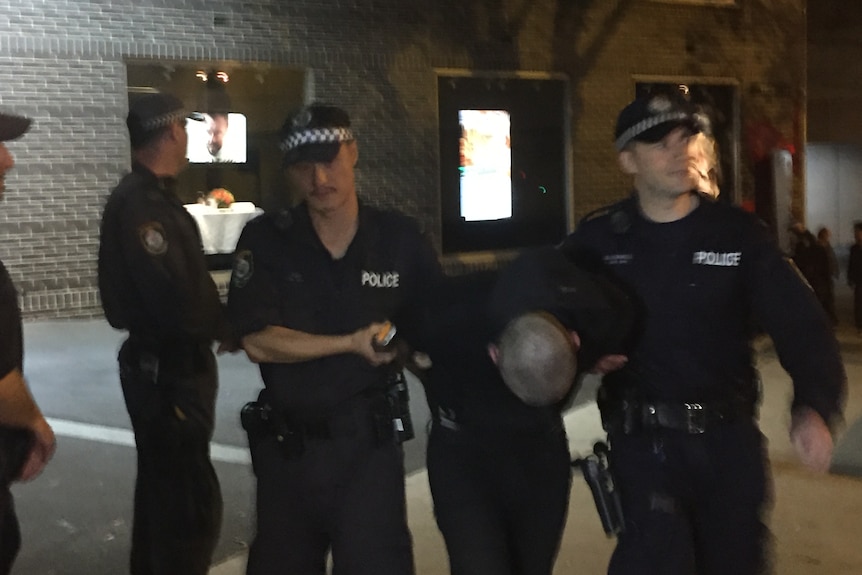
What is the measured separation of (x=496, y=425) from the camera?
3.01 m

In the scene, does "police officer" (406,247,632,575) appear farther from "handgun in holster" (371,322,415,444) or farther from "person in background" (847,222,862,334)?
"person in background" (847,222,862,334)

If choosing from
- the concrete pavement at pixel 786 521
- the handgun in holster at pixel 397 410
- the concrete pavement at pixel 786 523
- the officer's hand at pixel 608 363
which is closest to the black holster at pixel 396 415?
the handgun in holster at pixel 397 410

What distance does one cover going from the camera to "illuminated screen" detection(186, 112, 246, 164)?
44.6 ft

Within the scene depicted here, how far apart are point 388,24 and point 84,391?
7486 millimetres

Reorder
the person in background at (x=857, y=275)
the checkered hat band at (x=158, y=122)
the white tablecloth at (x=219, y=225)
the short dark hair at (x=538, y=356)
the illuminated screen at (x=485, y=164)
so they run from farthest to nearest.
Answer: the illuminated screen at (x=485, y=164)
the white tablecloth at (x=219, y=225)
the person in background at (x=857, y=275)
the checkered hat band at (x=158, y=122)
the short dark hair at (x=538, y=356)

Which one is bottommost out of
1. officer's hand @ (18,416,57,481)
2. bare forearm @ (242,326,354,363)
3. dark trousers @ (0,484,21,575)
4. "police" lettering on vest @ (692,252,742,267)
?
dark trousers @ (0,484,21,575)

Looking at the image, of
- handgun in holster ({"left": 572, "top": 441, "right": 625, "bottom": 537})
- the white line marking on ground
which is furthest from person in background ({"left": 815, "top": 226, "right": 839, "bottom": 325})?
handgun in holster ({"left": 572, "top": 441, "right": 625, "bottom": 537})

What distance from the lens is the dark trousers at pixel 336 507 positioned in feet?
9.95

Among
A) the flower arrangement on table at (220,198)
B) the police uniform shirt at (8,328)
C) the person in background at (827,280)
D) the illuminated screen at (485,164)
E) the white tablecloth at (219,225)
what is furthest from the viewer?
the illuminated screen at (485,164)

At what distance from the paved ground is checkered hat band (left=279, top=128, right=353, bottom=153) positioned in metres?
2.31

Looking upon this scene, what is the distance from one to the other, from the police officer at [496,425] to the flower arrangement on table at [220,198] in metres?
10.6

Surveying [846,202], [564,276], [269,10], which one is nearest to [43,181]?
[269,10]

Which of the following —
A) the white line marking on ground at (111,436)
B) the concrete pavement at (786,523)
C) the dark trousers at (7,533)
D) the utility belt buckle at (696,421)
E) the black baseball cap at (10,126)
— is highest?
the black baseball cap at (10,126)

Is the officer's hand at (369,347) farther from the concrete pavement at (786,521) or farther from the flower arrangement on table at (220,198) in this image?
the flower arrangement on table at (220,198)
